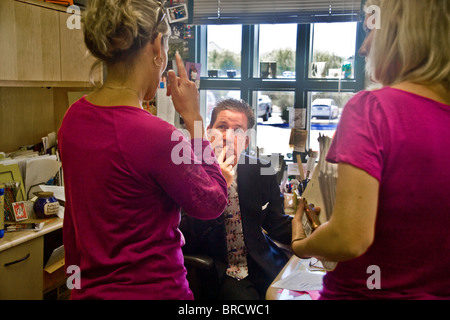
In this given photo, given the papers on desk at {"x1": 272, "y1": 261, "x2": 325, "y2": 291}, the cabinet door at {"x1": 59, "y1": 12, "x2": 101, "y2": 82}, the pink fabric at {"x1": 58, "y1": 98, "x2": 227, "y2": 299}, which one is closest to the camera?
the pink fabric at {"x1": 58, "y1": 98, "x2": 227, "y2": 299}

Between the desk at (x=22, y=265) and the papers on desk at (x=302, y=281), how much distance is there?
124 cm

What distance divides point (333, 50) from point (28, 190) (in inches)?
84.7

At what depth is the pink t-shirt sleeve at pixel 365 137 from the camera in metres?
0.76

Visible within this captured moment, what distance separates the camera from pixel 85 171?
96cm

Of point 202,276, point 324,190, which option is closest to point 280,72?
point 202,276

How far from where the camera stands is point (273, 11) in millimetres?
2953

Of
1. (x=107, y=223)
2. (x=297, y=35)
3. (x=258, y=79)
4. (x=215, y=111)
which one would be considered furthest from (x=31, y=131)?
(x=107, y=223)

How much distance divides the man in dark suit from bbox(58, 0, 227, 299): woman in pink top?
32.7 inches

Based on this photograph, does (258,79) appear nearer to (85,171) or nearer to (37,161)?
(37,161)

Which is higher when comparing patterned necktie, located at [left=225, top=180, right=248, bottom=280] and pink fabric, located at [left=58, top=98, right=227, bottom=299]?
pink fabric, located at [left=58, top=98, right=227, bottom=299]

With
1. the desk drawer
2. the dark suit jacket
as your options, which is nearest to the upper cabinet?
the desk drawer

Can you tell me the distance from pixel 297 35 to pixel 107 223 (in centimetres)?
245

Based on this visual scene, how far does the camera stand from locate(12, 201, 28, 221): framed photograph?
222 centimetres

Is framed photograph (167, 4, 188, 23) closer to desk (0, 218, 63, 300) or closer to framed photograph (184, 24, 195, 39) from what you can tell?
framed photograph (184, 24, 195, 39)
